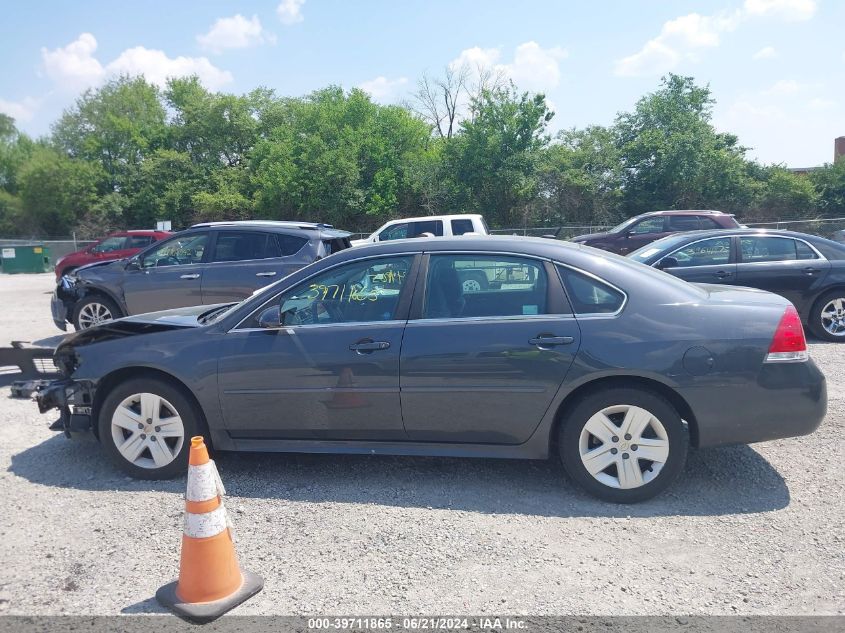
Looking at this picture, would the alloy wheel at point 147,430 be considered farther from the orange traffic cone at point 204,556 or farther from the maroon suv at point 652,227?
the maroon suv at point 652,227

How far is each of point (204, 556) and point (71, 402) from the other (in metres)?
2.22

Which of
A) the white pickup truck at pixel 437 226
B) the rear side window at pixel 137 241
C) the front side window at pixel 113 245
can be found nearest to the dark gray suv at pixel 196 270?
the white pickup truck at pixel 437 226

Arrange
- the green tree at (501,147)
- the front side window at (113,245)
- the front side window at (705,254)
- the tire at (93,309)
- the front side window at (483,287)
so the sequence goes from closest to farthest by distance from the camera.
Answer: the front side window at (483,287) → the front side window at (705,254) → the tire at (93,309) → the front side window at (113,245) → the green tree at (501,147)

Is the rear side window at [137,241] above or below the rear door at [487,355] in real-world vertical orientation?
above

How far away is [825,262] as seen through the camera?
9.02 m

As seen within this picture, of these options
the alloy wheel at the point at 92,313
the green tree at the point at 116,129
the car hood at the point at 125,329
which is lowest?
the alloy wheel at the point at 92,313

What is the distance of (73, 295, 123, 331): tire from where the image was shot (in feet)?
30.9

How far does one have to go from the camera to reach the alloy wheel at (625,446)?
408 cm

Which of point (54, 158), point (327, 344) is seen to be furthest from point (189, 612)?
point (54, 158)

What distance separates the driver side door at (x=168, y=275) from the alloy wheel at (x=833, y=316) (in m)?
8.58

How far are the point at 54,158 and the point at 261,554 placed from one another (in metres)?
45.3

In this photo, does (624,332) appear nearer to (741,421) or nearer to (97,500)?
(741,421)

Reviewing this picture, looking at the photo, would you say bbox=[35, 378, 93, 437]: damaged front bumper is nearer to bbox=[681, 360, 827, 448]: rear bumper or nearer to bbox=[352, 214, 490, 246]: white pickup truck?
bbox=[681, 360, 827, 448]: rear bumper

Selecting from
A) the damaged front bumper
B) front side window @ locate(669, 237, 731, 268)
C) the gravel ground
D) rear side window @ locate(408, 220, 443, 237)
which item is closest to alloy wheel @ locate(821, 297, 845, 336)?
front side window @ locate(669, 237, 731, 268)
